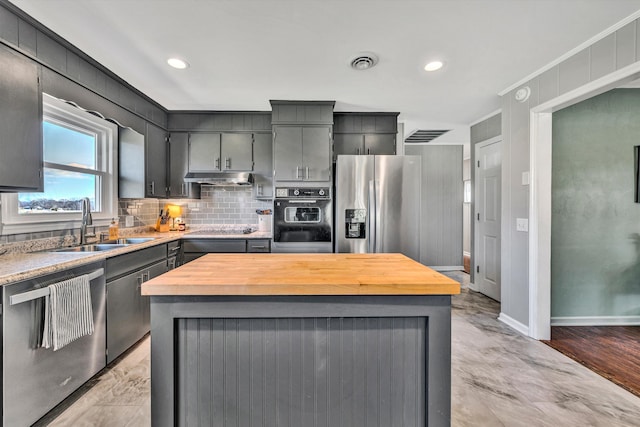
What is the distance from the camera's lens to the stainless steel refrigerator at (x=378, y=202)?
10.00 ft

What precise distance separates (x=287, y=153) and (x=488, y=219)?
9.47ft

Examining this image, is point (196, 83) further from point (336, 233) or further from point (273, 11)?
point (336, 233)

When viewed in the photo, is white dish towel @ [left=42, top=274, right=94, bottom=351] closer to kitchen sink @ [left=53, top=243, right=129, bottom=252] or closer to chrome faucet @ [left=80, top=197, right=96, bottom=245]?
kitchen sink @ [left=53, top=243, right=129, bottom=252]

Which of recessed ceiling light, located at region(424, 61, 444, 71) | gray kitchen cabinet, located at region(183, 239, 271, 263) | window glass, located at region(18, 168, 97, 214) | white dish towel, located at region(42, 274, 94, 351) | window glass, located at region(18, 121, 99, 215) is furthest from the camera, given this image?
gray kitchen cabinet, located at region(183, 239, 271, 263)

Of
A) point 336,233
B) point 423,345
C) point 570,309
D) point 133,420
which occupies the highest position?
point 336,233

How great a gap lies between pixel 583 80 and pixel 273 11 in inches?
94.5

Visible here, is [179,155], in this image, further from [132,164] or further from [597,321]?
[597,321]

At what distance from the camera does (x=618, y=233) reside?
9.18ft

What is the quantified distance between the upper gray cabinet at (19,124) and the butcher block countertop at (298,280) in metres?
1.34

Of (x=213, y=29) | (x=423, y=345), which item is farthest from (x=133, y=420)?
(x=213, y=29)

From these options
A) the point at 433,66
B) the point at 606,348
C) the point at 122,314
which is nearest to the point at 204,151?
the point at 122,314

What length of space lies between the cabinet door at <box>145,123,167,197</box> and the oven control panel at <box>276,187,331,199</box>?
1.47m

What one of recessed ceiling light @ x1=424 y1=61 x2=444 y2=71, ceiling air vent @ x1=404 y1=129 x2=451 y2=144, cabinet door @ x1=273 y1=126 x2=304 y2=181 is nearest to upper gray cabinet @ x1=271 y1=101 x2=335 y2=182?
cabinet door @ x1=273 y1=126 x2=304 y2=181

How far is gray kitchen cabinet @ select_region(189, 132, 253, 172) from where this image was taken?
3512mm
